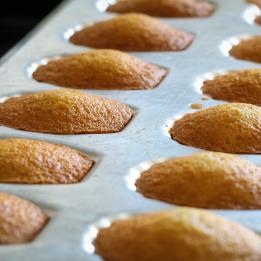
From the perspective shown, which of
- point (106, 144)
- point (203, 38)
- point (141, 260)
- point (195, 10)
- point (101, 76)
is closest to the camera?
point (141, 260)

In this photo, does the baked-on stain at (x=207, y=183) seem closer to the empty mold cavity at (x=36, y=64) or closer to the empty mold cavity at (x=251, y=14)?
the empty mold cavity at (x=36, y=64)

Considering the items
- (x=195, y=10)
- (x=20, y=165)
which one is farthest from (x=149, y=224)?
(x=195, y=10)

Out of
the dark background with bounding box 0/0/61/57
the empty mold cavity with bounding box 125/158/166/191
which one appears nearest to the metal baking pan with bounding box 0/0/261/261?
the empty mold cavity with bounding box 125/158/166/191

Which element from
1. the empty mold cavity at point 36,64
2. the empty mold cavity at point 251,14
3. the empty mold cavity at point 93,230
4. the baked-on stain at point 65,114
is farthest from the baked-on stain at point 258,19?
the empty mold cavity at point 93,230

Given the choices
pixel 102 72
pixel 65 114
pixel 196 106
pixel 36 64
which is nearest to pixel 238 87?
pixel 196 106

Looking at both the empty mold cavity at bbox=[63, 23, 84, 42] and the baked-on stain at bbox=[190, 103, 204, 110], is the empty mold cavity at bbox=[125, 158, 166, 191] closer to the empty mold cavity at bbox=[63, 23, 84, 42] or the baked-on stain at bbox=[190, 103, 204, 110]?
the baked-on stain at bbox=[190, 103, 204, 110]

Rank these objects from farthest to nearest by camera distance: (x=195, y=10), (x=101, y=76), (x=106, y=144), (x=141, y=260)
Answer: (x=195, y=10) → (x=101, y=76) → (x=106, y=144) → (x=141, y=260)

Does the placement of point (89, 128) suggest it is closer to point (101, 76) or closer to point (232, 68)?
point (101, 76)
